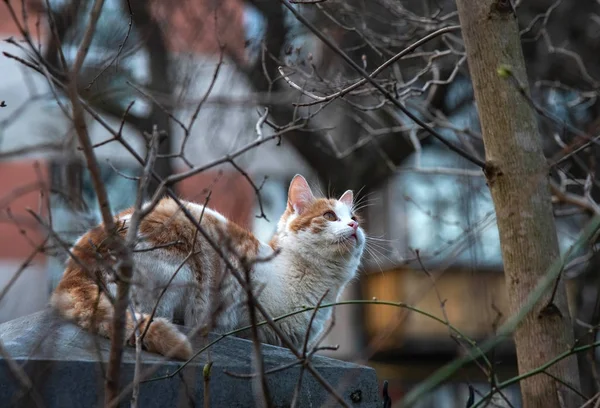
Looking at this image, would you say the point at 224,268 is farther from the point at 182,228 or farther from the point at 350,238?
the point at 350,238

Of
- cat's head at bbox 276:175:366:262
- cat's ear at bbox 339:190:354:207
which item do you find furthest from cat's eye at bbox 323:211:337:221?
cat's ear at bbox 339:190:354:207

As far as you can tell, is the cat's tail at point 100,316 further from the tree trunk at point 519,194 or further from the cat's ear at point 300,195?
the cat's ear at point 300,195

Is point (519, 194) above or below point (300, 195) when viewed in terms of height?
below

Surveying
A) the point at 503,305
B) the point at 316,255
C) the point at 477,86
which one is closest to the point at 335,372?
the point at 477,86

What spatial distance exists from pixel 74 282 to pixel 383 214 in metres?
Answer: 9.89

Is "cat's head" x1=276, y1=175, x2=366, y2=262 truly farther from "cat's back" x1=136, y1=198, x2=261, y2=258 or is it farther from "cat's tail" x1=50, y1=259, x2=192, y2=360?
"cat's tail" x1=50, y1=259, x2=192, y2=360

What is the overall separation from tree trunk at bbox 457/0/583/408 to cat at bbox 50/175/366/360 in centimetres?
92

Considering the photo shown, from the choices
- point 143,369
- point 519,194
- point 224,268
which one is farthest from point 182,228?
point 519,194

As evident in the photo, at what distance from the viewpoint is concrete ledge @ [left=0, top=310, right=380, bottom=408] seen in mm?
2246

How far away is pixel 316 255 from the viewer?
4309mm

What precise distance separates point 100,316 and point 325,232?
5.38 ft

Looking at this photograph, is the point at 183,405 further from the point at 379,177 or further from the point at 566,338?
the point at 379,177

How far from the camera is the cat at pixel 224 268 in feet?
9.70

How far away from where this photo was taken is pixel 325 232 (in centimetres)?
428
